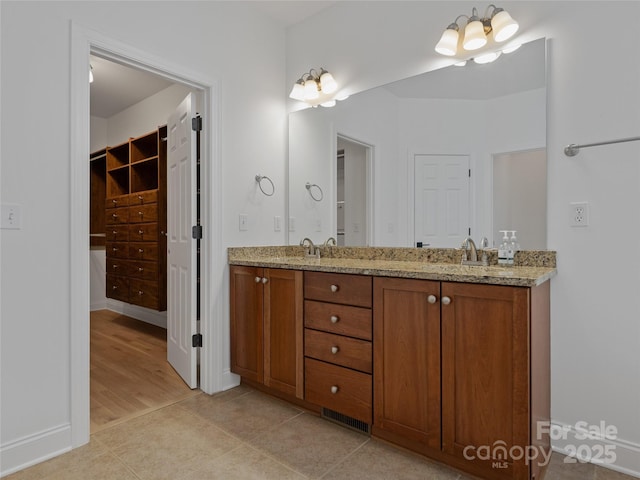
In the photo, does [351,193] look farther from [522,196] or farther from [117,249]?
[117,249]

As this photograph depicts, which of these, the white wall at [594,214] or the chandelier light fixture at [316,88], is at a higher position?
the chandelier light fixture at [316,88]

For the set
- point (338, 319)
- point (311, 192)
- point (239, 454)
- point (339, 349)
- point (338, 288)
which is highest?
point (311, 192)

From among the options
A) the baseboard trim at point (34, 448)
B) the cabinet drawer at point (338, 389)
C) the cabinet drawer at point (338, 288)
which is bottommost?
the baseboard trim at point (34, 448)

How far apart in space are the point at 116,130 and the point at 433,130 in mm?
4480

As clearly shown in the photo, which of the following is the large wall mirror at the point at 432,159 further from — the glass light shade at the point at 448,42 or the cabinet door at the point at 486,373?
the cabinet door at the point at 486,373

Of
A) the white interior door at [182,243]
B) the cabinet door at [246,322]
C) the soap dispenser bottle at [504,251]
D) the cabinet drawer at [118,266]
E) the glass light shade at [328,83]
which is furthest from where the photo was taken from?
the cabinet drawer at [118,266]

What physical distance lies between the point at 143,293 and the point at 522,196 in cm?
359

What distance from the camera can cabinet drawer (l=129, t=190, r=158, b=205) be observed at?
3812mm

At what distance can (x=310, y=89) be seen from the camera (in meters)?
2.71

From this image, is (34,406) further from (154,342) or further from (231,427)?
(154,342)

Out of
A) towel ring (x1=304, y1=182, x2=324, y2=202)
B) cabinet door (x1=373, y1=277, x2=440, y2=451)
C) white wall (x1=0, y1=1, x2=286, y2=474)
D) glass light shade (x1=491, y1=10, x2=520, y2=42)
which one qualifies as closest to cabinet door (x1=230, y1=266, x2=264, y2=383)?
towel ring (x1=304, y1=182, x2=324, y2=202)

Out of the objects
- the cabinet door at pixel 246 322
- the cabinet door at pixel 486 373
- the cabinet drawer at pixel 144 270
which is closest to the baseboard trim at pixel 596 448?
the cabinet door at pixel 486 373

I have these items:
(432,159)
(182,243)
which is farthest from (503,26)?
(182,243)

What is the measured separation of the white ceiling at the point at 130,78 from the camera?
2682 mm
